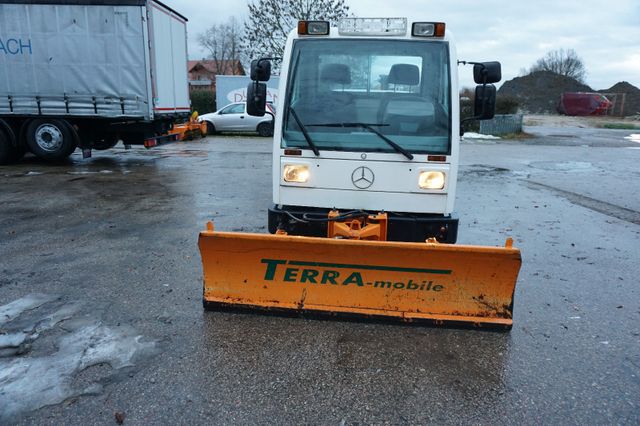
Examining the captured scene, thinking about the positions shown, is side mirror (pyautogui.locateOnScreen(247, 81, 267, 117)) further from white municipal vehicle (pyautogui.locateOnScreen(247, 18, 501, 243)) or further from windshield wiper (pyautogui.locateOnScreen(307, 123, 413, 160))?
windshield wiper (pyautogui.locateOnScreen(307, 123, 413, 160))

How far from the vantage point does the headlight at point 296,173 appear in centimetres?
420

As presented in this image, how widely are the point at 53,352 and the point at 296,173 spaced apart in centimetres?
233

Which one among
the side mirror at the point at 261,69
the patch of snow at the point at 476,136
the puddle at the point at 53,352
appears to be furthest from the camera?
the patch of snow at the point at 476,136

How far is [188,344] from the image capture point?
3398 mm

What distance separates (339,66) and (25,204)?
6376mm

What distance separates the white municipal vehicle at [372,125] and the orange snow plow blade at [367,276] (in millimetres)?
589

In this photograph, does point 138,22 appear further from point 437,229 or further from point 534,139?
point 534,139

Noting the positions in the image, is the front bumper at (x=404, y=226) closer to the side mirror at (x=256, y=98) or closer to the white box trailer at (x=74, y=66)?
the side mirror at (x=256, y=98)

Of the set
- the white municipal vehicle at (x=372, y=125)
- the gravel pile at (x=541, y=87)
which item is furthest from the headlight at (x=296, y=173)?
the gravel pile at (x=541, y=87)

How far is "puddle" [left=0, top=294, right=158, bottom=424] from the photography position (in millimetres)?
2785

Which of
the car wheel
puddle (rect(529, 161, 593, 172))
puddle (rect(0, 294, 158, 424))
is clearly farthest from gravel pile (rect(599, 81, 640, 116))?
puddle (rect(0, 294, 158, 424))

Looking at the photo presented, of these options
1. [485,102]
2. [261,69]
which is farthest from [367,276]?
[261,69]

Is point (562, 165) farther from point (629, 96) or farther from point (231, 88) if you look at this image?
point (629, 96)

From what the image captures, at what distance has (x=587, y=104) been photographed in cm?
5247
